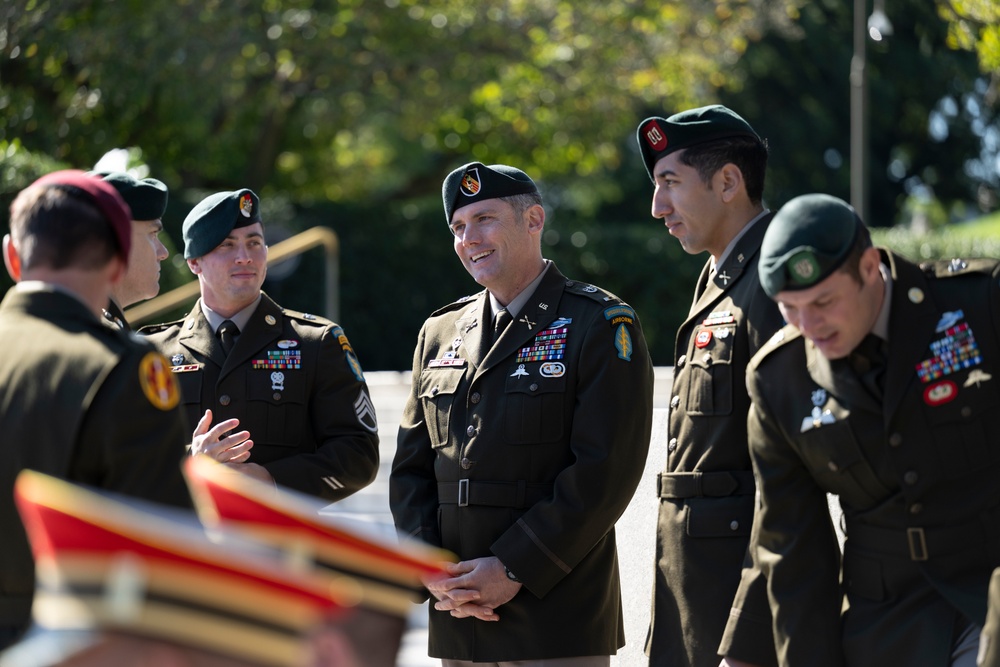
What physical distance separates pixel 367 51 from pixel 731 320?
46.6ft

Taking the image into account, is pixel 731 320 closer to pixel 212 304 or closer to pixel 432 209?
pixel 212 304

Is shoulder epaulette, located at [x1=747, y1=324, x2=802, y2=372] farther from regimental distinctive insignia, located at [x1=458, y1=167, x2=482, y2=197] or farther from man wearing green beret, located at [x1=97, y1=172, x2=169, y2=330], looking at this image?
man wearing green beret, located at [x1=97, y1=172, x2=169, y2=330]

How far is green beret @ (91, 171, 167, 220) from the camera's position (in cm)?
462

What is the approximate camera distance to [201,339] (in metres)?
4.70

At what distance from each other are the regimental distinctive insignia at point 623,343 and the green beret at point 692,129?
592 millimetres

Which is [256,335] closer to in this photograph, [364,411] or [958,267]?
[364,411]

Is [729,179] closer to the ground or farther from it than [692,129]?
closer to the ground

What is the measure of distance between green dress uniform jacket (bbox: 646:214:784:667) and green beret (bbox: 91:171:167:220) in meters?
2.06

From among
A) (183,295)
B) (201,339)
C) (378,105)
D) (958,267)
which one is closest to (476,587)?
(201,339)

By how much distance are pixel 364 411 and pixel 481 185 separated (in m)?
0.95

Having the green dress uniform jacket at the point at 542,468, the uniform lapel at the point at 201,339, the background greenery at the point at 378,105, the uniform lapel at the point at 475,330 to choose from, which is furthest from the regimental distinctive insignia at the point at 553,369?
the background greenery at the point at 378,105

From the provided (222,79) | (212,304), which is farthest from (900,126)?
(212,304)

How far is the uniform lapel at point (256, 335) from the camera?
462 centimetres

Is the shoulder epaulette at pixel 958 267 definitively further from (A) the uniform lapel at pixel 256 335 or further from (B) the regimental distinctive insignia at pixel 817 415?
(A) the uniform lapel at pixel 256 335
